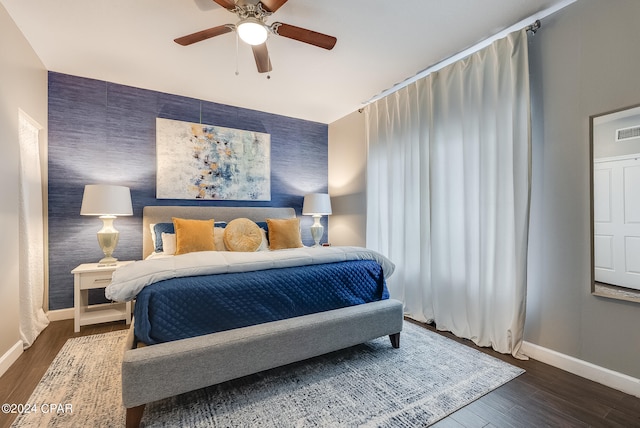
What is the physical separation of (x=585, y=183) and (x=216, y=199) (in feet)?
12.5

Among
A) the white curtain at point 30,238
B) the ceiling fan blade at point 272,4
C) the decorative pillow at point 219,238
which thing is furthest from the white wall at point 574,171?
the white curtain at point 30,238

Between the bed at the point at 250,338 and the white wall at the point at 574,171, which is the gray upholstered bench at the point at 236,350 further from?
the white wall at the point at 574,171

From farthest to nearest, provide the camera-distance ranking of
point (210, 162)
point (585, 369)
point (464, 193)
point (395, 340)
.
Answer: point (210, 162), point (464, 193), point (395, 340), point (585, 369)

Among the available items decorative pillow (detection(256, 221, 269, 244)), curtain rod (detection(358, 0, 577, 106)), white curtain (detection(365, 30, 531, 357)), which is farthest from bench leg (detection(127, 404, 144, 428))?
curtain rod (detection(358, 0, 577, 106))

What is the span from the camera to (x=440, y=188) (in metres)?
2.90

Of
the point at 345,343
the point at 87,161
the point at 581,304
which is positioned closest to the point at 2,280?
the point at 87,161

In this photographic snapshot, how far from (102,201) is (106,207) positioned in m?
0.07

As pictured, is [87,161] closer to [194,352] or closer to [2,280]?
[2,280]

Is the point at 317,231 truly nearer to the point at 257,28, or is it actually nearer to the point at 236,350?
the point at 236,350

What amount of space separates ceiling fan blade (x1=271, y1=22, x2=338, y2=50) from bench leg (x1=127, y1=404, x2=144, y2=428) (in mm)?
2453

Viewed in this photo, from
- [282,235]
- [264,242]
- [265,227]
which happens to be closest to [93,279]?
[264,242]

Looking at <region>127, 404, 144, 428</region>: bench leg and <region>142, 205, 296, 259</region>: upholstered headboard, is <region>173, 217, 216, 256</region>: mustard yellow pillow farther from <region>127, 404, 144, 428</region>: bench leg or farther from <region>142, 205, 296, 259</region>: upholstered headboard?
<region>127, 404, 144, 428</region>: bench leg

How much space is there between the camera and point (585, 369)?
6.42 ft

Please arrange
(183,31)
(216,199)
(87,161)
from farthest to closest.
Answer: (216,199), (87,161), (183,31)
